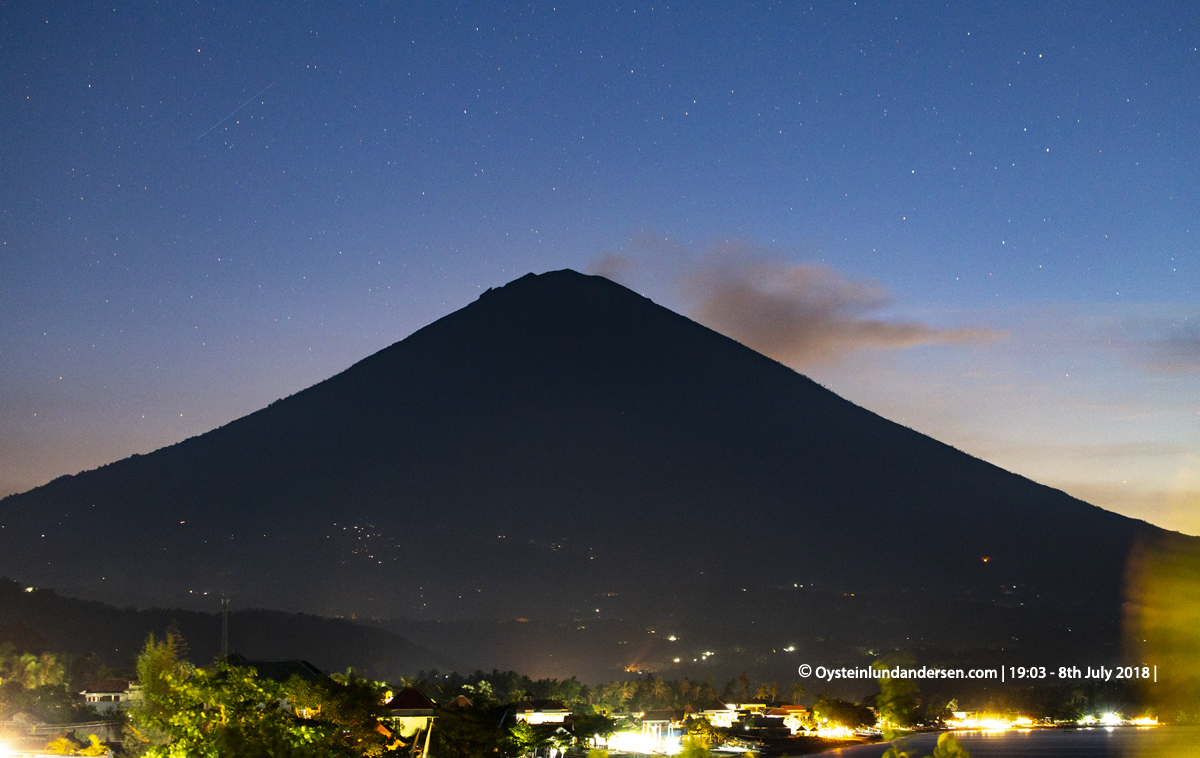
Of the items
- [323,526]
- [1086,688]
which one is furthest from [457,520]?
[1086,688]

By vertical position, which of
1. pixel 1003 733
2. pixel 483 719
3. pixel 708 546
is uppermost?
pixel 708 546

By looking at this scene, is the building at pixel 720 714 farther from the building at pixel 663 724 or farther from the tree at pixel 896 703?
the tree at pixel 896 703

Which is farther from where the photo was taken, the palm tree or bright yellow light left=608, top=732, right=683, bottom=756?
the palm tree

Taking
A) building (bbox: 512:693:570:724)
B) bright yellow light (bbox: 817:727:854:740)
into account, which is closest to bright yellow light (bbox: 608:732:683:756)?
building (bbox: 512:693:570:724)

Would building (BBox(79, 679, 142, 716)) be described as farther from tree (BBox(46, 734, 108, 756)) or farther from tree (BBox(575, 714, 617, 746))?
tree (BBox(46, 734, 108, 756))

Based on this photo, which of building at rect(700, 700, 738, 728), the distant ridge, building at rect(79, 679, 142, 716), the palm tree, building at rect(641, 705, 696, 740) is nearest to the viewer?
building at rect(79, 679, 142, 716)

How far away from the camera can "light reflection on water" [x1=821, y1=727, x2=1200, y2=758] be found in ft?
259

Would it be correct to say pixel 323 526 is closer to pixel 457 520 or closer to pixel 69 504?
pixel 457 520

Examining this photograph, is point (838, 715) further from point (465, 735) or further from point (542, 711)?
point (465, 735)

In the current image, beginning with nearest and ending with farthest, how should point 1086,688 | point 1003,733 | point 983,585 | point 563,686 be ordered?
point 563,686, point 1003,733, point 1086,688, point 983,585

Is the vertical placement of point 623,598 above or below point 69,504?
below

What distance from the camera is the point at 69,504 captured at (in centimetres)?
19212

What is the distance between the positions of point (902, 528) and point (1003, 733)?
7912 centimetres

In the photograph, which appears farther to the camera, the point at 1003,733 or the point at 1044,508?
the point at 1044,508
